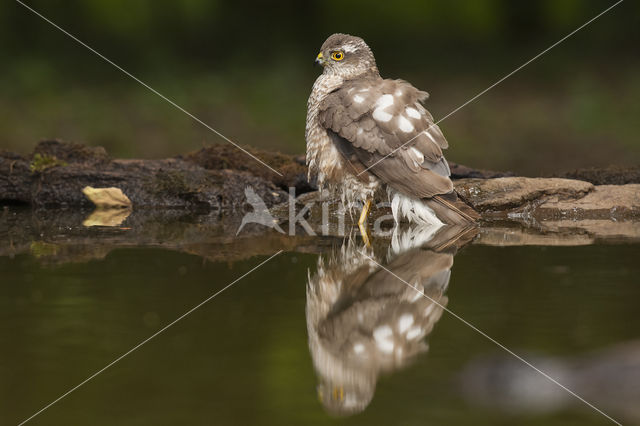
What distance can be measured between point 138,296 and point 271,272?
0.68 meters

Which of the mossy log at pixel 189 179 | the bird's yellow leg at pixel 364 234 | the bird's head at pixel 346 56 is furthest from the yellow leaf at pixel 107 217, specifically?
the bird's head at pixel 346 56

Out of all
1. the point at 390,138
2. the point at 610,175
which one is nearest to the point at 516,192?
the point at 610,175

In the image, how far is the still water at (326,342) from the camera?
1.68m

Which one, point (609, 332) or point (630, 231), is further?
point (630, 231)

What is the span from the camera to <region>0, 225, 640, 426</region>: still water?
1680mm

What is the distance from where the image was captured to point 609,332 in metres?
2.23

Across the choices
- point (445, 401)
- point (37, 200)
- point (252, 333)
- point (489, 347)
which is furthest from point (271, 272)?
point (37, 200)

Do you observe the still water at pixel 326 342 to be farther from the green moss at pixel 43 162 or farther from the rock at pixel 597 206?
the green moss at pixel 43 162

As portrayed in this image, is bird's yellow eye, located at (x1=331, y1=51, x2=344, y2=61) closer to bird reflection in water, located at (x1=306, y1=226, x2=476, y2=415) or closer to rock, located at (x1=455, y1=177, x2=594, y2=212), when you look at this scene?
rock, located at (x1=455, y1=177, x2=594, y2=212)

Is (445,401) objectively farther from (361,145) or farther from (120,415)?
(361,145)

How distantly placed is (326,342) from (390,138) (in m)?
2.58

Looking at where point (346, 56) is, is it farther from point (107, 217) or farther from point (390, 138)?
point (107, 217)

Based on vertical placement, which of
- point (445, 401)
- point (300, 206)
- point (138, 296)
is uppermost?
point (300, 206)

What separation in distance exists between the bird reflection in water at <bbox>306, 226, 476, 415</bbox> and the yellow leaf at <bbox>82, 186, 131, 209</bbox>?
3.07 m
